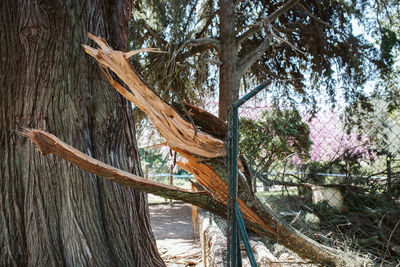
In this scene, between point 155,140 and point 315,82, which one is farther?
point 155,140

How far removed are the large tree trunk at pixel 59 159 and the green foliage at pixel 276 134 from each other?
3727 mm

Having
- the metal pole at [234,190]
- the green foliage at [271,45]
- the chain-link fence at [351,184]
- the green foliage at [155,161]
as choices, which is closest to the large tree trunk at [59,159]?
the metal pole at [234,190]

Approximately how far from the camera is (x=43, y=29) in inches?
98.4

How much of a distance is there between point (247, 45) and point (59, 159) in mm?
6042

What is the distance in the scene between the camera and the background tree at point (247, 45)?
241 inches

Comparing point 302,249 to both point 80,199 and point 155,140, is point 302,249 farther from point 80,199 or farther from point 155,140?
point 155,140

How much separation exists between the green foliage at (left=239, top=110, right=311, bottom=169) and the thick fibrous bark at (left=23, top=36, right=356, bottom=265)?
400 cm

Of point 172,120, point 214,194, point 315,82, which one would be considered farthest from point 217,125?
point 315,82

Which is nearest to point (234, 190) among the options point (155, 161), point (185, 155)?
point (185, 155)

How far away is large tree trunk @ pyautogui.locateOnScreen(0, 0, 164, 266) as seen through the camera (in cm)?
232

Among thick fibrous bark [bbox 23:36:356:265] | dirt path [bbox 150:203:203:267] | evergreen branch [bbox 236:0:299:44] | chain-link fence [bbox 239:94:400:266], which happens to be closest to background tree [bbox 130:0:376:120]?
evergreen branch [bbox 236:0:299:44]

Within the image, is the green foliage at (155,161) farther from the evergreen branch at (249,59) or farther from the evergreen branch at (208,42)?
the evergreen branch at (249,59)

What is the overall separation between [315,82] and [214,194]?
5.67 m

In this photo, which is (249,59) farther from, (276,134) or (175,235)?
(175,235)
